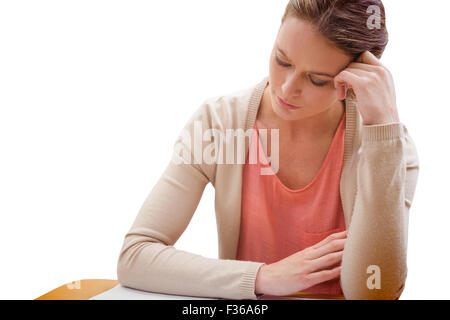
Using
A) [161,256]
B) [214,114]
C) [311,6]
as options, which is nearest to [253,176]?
[214,114]

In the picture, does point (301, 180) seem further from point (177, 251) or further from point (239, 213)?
point (177, 251)

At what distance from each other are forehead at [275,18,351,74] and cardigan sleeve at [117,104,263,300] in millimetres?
350

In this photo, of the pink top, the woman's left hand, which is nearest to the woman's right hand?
the pink top

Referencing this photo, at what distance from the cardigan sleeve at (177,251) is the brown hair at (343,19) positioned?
0.42m

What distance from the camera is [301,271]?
1314 millimetres

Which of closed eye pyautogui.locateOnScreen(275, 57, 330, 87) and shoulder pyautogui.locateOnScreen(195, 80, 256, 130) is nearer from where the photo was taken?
closed eye pyautogui.locateOnScreen(275, 57, 330, 87)

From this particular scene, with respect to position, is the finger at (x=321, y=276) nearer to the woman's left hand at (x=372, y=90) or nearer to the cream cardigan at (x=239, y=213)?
the cream cardigan at (x=239, y=213)

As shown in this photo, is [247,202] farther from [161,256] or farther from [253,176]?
[161,256]

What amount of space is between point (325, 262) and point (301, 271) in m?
0.07

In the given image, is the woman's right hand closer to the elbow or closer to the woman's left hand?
the elbow

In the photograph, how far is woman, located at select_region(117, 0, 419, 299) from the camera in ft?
4.28

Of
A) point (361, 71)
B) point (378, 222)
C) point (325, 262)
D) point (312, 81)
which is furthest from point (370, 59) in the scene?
point (325, 262)

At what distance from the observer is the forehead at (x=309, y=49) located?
51.2 inches
